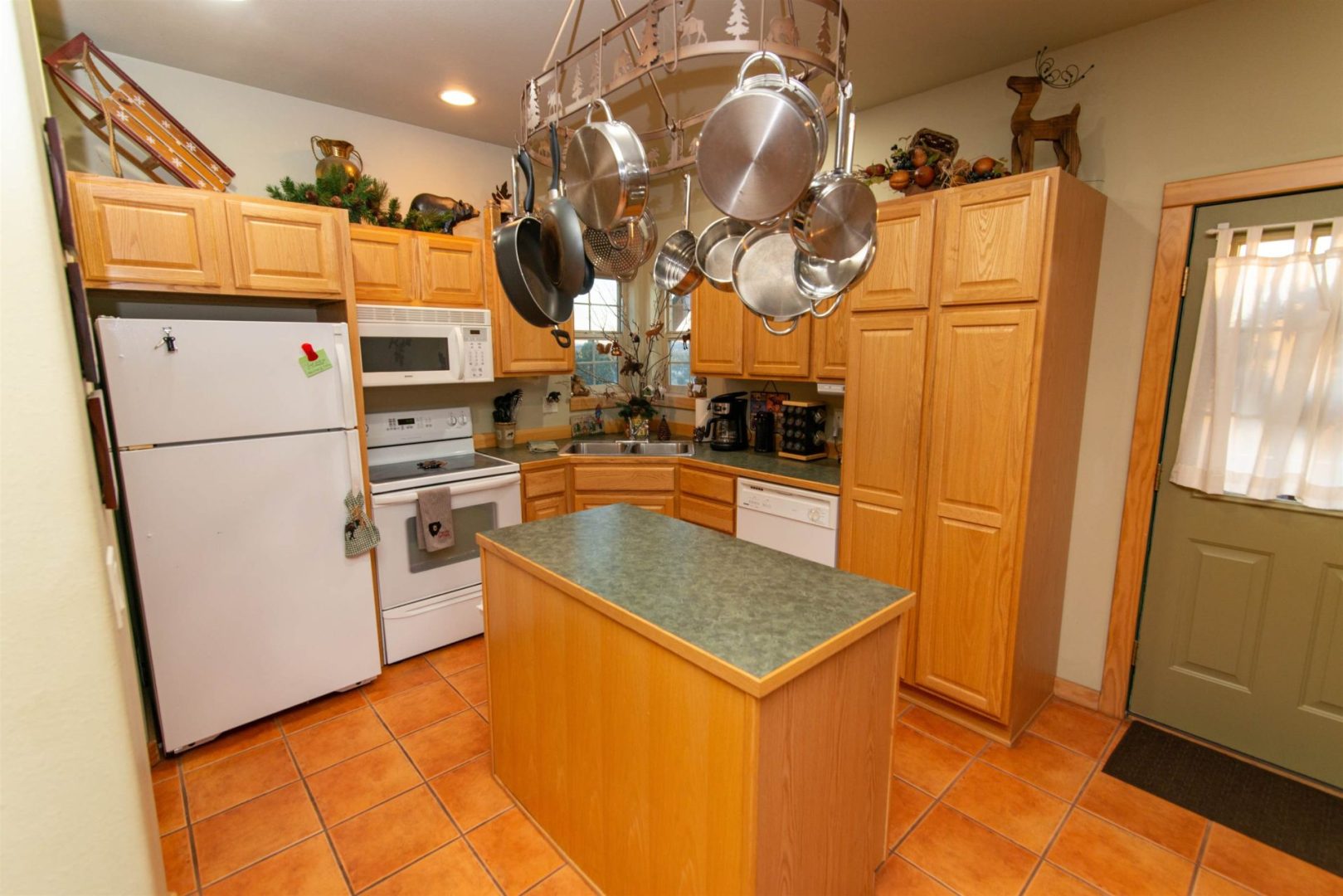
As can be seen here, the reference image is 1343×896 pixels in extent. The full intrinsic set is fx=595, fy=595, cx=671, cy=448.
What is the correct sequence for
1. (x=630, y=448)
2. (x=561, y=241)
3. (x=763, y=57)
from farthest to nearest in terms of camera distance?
(x=630, y=448) → (x=561, y=241) → (x=763, y=57)

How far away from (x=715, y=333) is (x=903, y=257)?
1389mm

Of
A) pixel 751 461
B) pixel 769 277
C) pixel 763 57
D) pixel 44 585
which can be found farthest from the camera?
pixel 751 461

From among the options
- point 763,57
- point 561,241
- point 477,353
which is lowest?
point 477,353

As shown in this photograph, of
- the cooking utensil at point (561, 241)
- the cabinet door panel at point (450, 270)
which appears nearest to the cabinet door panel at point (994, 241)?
the cooking utensil at point (561, 241)

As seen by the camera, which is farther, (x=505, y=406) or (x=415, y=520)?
(x=505, y=406)

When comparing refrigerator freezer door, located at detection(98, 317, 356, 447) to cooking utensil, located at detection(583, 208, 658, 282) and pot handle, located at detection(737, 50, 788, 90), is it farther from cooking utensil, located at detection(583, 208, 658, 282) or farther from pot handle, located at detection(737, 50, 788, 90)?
pot handle, located at detection(737, 50, 788, 90)

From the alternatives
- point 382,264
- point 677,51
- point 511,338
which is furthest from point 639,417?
point 677,51

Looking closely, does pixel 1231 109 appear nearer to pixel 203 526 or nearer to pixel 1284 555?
pixel 1284 555

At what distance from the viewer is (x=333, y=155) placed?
2.86 meters

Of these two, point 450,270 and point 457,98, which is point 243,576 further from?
point 457,98

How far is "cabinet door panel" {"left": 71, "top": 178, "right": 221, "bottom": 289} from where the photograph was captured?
211cm

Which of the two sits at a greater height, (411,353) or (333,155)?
(333,155)

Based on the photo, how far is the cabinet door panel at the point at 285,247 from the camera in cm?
240

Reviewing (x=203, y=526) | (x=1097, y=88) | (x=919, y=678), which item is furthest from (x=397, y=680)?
(x=1097, y=88)
